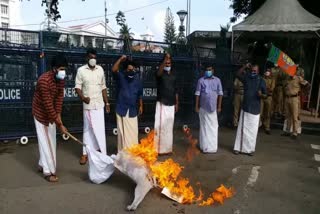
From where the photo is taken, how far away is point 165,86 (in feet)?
24.1

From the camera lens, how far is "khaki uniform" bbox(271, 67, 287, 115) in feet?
37.7

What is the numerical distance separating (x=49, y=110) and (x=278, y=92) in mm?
8251

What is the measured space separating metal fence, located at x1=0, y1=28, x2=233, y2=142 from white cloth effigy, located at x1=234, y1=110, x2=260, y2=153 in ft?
8.42

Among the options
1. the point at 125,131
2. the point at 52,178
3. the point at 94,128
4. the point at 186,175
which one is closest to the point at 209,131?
the point at 186,175

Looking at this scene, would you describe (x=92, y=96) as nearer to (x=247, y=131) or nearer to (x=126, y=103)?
(x=126, y=103)

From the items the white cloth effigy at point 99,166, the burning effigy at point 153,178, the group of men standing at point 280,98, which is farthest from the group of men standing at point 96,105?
the group of men standing at point 280,98

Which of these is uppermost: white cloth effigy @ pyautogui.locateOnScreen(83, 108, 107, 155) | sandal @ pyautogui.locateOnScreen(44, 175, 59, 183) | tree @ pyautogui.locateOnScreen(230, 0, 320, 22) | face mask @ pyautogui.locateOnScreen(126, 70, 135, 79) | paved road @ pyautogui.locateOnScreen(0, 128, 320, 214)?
tree @ pyautogui.locateOnScreen(230, 0, 320, 22)

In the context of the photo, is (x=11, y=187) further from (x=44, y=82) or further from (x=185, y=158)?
(x=185, y=158)

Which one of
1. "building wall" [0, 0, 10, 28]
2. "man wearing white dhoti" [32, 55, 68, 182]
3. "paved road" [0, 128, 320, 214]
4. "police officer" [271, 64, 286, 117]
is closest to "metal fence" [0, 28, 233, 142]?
"paved road" [0, 128, 320, 214]

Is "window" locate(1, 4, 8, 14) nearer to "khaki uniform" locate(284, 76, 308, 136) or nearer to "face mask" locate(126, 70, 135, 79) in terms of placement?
"khaki uniform" locate(284, 76, 308, 136)

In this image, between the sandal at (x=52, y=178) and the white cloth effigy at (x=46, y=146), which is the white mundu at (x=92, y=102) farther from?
the sandal at (x=52, y=178)

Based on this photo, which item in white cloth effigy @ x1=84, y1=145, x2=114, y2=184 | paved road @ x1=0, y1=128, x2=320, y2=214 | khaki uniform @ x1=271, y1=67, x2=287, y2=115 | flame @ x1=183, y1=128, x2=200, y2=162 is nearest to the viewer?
paved road @ x1=0, y1=128, x2=320, y2=214

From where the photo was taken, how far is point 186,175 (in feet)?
20.5

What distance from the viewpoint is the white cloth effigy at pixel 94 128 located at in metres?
6.52
